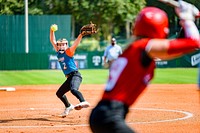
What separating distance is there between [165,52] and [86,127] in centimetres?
684

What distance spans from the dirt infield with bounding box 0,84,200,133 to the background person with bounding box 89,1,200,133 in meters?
5.94

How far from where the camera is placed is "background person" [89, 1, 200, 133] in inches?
193

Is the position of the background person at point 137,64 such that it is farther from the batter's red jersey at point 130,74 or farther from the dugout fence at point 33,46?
the dugout fence at point 33,46

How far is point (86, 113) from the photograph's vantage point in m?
14.4

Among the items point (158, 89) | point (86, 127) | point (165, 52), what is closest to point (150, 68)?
point (165, 52)

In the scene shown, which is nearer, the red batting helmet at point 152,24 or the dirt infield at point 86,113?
the red batting helmet at point 152,24

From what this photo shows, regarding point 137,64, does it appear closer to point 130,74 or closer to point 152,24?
point 130,74

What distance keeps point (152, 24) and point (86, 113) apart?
376 inches

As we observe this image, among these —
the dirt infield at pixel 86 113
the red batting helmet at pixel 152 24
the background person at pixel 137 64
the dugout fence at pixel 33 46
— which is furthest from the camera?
the dugout fence at pixel 33 46

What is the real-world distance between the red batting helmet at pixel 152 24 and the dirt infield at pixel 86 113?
5974 millimetres

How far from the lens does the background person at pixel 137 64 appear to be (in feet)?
16.1

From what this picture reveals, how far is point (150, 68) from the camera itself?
498cm

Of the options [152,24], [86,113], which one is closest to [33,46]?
[86,113]

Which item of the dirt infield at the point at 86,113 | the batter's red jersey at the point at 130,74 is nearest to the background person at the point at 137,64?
the batter's red jersey at the point at 130,74
